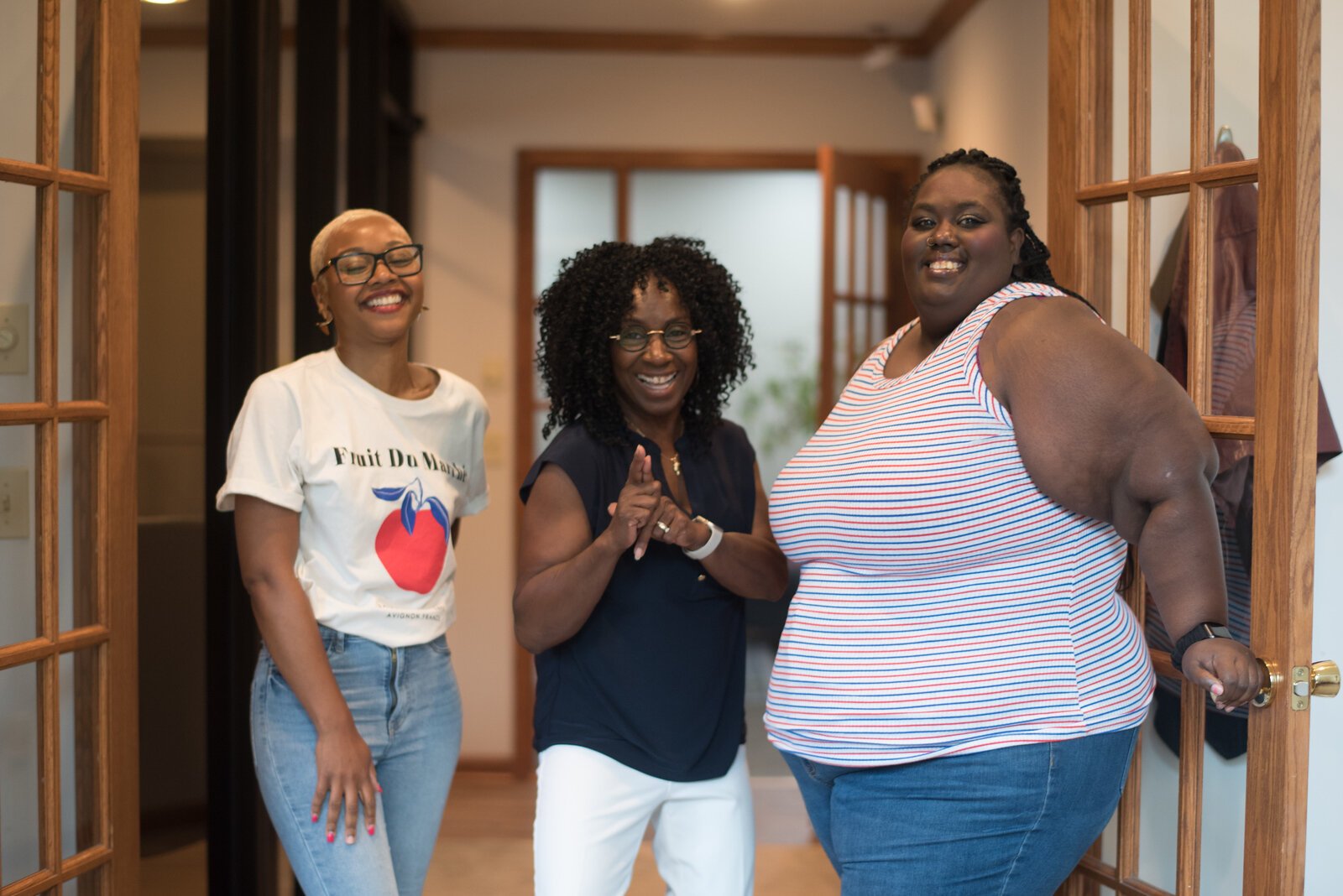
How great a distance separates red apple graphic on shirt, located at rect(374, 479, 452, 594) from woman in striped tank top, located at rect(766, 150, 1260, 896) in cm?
65

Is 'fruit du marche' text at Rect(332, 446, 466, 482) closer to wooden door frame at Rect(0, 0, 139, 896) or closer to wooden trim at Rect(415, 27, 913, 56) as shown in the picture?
wooden door frame at Rect(0, 0, 139, 896)

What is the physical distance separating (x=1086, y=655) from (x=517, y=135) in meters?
3.79

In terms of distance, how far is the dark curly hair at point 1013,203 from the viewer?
1452 mm

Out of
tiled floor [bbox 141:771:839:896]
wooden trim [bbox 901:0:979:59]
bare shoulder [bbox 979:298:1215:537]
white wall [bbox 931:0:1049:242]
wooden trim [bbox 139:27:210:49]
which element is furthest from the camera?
wooden trim [bbox 901:0:979:59]

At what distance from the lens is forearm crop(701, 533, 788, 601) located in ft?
5.47

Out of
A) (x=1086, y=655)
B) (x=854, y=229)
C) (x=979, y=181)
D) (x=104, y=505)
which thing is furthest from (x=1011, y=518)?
(x=854, y=229)

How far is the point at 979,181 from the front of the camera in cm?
145

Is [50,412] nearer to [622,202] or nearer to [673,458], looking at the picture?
[673,458]

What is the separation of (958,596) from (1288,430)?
0.42m

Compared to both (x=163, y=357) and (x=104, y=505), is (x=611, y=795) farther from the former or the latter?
(x=163, y=357)

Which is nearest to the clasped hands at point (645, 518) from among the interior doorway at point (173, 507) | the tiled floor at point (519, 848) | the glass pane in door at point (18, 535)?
the glass pane in door at point (18, 535)

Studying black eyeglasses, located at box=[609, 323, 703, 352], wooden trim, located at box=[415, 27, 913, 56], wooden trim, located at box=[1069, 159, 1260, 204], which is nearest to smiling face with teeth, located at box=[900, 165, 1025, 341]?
wooden trim, located at box=[1069, 159, 1260, 204]

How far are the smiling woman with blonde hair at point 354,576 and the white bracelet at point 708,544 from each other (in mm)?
410

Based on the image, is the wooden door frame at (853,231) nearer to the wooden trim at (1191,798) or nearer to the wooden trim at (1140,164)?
the wooden trim at (1140,164)
